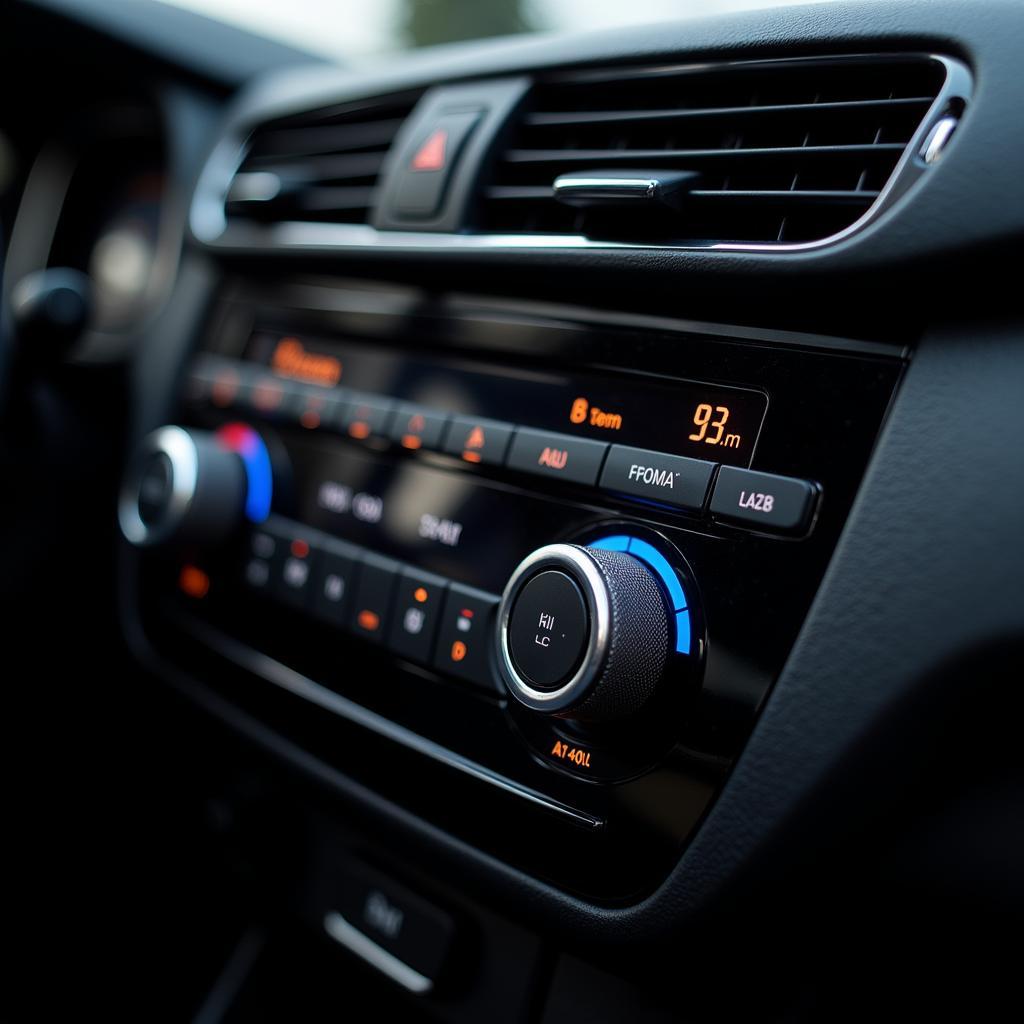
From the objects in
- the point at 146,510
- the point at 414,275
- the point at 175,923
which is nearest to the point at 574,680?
the point at 414,275

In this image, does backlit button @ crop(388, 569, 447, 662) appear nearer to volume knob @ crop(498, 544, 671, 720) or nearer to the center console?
the center console

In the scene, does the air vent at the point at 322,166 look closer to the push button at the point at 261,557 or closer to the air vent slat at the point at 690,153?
the air vent slat at the point at 690,153

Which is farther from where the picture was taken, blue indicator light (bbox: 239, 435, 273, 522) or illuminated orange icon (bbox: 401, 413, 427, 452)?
blue indicator light (bbox: 239, 435, 273, 522)

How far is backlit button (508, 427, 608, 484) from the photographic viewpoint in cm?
72

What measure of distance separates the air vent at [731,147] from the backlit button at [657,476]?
14 cm

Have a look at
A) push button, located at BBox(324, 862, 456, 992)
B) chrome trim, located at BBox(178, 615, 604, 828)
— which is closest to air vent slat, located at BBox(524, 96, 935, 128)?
chrome trim, located at BBox(178, 615, 604, 828)

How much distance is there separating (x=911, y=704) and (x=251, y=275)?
827 mm

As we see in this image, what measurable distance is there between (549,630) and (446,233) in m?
0.38

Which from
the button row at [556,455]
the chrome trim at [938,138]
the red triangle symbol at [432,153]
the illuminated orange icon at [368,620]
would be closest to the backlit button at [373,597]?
the illuminated orange icon at [368,620]

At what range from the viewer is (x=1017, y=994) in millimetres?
656

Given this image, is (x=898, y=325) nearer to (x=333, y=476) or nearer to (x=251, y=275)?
(x=333, y=476)

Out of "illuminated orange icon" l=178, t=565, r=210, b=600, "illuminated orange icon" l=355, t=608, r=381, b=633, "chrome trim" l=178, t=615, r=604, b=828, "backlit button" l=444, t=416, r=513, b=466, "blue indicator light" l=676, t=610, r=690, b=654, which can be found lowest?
"chrome trim" l=178, t=615, r=604, b=828

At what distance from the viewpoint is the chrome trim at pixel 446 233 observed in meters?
0.60

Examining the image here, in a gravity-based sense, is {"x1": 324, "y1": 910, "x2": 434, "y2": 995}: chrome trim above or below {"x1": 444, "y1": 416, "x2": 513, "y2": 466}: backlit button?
below
